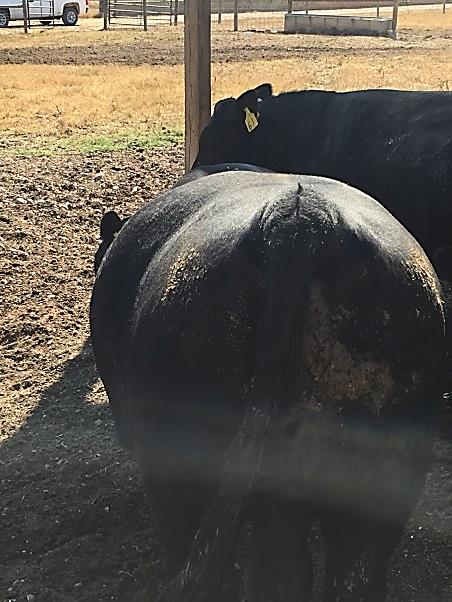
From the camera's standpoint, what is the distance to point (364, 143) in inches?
232

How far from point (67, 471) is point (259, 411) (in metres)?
2.39

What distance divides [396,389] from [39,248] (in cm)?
545

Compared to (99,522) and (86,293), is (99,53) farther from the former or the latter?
(99,522)

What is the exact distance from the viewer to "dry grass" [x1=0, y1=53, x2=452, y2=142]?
12766 millimetres

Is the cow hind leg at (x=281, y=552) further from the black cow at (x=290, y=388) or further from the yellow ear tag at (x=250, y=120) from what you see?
the yellow ear tag at (x=250, y=120)

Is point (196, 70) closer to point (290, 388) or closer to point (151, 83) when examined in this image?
point (290, 388)

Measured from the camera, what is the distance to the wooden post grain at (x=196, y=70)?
6.54m

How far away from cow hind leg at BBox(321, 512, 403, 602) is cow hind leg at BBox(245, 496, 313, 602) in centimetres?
6

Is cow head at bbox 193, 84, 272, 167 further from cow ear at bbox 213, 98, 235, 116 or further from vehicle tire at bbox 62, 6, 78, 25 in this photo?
vehicle tire at bbox 62, 6, 78, 25

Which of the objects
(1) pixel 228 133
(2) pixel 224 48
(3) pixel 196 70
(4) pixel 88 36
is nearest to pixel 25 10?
(4) pixel 88 36

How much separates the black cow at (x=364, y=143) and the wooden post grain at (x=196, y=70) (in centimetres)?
43

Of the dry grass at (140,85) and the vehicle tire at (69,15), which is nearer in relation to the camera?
the dry grass at (140,85)

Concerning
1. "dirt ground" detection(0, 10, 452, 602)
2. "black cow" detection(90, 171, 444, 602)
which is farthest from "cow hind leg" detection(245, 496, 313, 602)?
"dirt ground" detection(0, 10, 452, 602)

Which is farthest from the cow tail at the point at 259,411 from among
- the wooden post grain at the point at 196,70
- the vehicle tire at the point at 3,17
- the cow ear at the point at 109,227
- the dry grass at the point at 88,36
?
the vehicle tire at the point at 3,17
